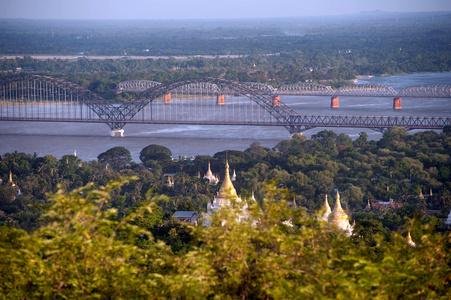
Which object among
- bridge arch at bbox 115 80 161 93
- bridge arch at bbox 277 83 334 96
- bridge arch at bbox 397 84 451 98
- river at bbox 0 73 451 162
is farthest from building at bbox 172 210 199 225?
bridge arch at bbox 115 80 161 93

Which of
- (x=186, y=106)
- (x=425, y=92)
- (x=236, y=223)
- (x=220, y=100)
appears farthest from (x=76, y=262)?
(x=425, y=92)

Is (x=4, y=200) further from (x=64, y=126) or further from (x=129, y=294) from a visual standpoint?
(x=64, y=126)

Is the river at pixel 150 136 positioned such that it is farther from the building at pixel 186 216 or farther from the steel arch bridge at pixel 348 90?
the building at pixel 186 216

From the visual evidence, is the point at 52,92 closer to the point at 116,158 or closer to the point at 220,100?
the point at 220,100

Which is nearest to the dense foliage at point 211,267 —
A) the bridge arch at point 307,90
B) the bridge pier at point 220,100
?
the bridge pier at point 220,100

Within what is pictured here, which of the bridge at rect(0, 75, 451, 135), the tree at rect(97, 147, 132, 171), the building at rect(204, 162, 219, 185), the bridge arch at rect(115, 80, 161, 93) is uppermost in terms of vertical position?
the bridge arch at rect(115, 80, 161, 93)

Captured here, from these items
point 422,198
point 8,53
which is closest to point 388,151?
point 422,198

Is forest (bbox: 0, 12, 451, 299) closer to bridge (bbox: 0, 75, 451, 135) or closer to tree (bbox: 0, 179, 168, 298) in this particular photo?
tree (bbox: 0, 179, 168, 298)

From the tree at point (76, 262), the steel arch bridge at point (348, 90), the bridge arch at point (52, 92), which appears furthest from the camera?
the steel arch bridge at point (348, 90)
